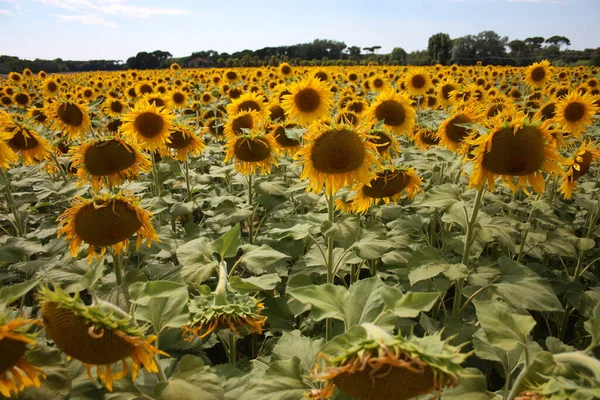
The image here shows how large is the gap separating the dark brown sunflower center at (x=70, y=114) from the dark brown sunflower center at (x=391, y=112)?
3.83 m

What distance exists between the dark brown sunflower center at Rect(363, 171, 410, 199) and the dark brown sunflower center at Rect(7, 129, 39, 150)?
3624 millimetres

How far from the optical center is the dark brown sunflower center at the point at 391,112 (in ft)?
16.6

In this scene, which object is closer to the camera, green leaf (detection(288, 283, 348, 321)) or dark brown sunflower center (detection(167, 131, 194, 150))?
green leaf (detection(288, 283, 348, 321))

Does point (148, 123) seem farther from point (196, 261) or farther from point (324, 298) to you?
point (324, 298)

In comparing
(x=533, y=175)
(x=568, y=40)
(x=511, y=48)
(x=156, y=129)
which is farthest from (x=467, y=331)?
(x=568, y=40)

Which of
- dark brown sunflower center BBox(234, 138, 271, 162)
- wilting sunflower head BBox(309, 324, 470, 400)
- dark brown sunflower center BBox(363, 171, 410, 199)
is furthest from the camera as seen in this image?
dark brown sunflower center BBox(234, 138, 271, 162)

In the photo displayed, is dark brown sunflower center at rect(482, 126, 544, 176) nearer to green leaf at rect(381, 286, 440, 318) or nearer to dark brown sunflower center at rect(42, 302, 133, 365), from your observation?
green leaf at rect(381, 286, 440, 318)

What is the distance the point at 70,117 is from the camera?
16.7 ft

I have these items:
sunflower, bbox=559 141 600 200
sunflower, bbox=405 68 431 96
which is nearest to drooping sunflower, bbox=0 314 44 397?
sunflower, bbox=559 141 600 200

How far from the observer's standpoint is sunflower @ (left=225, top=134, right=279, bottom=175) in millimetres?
3880

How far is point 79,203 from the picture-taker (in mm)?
2139

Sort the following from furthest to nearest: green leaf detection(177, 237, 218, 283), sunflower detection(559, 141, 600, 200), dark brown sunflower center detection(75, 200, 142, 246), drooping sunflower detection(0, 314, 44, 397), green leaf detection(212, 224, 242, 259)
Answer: sunflower detection(559, 141, 600, 200), green leaf detection(212, 224, 242, 259), green leaf detection(177, 237, 218, 283), dark brown sunflower center detection(75, 200, 142, 246), drooping sunflower detection(0, 314, 44, 397)

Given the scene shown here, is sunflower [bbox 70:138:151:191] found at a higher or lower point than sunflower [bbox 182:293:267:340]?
higher

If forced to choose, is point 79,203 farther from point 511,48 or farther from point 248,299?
point 511,48
